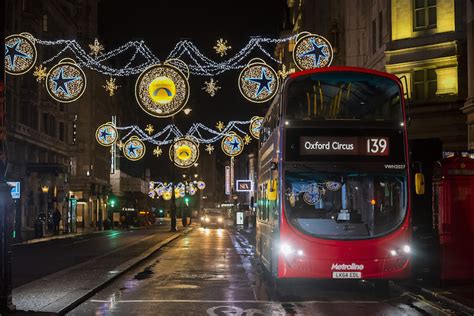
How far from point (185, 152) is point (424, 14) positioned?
57.9ft

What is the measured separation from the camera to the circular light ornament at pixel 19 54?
76.5 feet

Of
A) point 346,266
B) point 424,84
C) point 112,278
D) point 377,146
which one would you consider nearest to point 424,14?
point 424,84

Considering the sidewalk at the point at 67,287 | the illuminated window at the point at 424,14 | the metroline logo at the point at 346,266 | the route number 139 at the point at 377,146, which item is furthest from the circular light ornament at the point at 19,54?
the illuminated window at the point at 424,14

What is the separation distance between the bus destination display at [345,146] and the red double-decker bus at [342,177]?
0.07 ft

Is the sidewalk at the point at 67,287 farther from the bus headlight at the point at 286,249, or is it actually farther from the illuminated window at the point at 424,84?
the illuminated window at the point at 424,84

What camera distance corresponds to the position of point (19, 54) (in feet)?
77.5

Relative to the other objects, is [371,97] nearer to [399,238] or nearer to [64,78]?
[399,238]

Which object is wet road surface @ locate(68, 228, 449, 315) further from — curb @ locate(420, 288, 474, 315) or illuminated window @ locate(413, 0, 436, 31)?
illuminated window @ locate(413, 0, 436, 31)

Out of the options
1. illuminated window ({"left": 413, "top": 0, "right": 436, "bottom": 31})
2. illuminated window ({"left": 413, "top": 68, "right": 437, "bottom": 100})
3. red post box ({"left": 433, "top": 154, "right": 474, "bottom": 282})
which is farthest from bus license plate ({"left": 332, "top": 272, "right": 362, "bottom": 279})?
illuminated window ({"left": 413, "top": 0, "right": 436, "bottom": 31})

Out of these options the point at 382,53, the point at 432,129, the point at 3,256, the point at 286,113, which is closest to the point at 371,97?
the point at 286,113

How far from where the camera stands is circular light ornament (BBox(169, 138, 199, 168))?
44.1 meters

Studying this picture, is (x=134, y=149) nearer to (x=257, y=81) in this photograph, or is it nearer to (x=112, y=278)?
(x=257, y=81)

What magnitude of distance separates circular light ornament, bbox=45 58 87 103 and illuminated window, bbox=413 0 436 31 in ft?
56.5

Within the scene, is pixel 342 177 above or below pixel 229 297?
above
